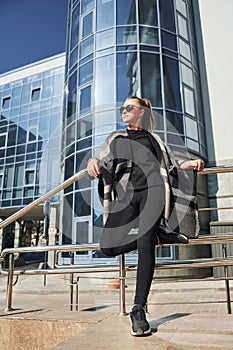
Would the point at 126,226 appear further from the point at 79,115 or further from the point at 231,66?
the point at 231,66

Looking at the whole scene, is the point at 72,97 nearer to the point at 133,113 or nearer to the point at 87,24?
the point at 87,24

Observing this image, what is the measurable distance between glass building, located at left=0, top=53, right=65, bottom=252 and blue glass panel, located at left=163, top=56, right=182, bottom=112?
10813 mm

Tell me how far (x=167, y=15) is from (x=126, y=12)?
5.72 ft

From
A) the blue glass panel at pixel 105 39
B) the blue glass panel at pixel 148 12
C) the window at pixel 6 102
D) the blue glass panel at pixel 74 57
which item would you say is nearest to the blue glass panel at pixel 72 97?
the blue glass panel at pixel 74 57

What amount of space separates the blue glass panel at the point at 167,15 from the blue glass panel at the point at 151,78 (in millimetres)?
1709

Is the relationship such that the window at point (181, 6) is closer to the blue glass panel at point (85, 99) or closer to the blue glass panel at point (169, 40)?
the blue glass panel at point (169, 40)

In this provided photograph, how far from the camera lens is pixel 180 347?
159 centimetres

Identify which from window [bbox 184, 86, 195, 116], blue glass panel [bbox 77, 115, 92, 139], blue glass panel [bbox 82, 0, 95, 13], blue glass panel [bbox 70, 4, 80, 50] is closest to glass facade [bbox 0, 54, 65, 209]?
blue glass panel [bbox 70, 4, 80, 50]

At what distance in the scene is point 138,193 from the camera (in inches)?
84.1

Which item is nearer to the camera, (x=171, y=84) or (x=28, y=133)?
(x=171, y=84)

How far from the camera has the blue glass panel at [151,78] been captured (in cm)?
1088

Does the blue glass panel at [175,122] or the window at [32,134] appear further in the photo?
the window at [32,134]

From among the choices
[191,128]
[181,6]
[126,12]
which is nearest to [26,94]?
[126,12]

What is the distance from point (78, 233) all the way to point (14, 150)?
606 inches
